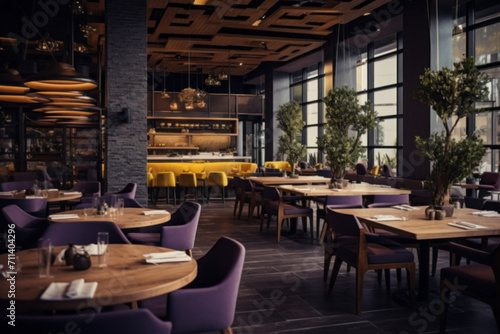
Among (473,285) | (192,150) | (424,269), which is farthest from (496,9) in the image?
(192,150)

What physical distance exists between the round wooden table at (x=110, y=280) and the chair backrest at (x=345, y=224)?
1.64 m

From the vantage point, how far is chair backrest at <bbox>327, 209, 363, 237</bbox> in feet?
12.0

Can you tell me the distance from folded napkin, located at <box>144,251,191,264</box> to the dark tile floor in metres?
1.12

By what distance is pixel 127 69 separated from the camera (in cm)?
790

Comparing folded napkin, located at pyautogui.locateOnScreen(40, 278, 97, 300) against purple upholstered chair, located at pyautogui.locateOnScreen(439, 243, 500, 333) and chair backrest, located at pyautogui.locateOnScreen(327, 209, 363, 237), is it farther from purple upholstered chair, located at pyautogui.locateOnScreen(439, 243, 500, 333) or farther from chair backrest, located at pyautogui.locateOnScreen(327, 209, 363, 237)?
purple upholstered chair, located at pyautogui.locateOnScreen(439, 243, 500, 333)

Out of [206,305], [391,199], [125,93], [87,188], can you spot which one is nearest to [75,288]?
[206,305]

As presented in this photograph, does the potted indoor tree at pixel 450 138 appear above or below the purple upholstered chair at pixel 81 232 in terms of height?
above

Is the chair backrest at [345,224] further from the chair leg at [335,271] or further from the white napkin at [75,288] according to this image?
the white napkin at [75,288]

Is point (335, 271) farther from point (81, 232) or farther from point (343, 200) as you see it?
point (81, 232)

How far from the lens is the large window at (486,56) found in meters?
8.70

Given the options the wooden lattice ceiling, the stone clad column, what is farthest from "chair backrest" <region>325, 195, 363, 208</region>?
the wooden lattice ceiling

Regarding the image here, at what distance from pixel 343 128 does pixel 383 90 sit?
549 cm

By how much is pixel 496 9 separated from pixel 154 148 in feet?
37.4

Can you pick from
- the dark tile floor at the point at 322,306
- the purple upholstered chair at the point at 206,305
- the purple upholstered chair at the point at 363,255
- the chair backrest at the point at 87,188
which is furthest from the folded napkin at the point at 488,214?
the chair backrest at the point at 87,188
